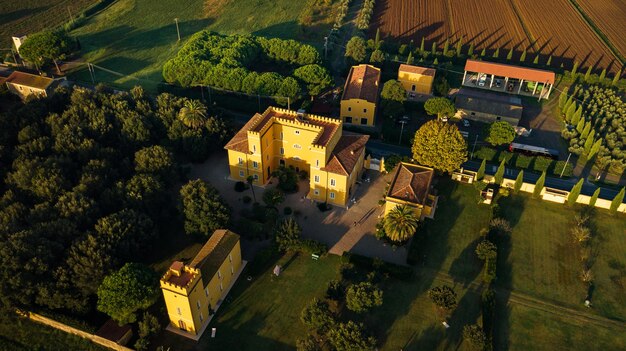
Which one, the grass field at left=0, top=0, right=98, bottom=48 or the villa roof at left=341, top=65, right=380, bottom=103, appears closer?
the villa roof at left=341, top=65, right=380, bottom=103

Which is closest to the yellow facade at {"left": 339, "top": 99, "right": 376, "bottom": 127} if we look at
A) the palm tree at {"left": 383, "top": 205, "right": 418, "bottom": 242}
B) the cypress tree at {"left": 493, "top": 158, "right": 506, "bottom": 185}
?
the cypress tree at {"left": 493, "top": 158, "right": 506, "bottom": 185}

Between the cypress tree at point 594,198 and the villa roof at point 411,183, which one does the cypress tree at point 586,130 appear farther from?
the villa roof at point 411,183

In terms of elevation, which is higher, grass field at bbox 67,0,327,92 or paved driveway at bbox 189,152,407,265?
grass field at bbox 67,0,327,92

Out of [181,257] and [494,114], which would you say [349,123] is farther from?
[181,257]

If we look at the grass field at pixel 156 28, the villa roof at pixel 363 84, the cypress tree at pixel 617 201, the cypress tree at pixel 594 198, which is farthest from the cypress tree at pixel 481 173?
the grass field at pixel 156 28

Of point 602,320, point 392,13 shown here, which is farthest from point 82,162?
point 392,13

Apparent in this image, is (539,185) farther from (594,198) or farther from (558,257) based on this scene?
(558,257)

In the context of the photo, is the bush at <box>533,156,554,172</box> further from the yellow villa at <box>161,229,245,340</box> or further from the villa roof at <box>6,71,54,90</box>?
the villa roof at <box>6,71,54,90</box>
